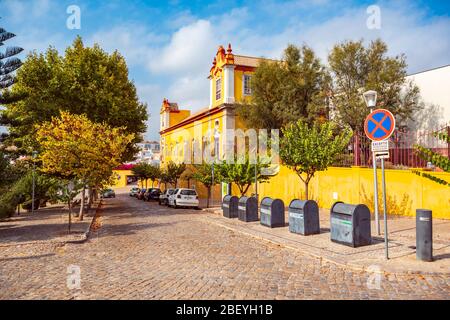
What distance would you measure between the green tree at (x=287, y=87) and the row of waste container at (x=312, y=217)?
12.2 meters

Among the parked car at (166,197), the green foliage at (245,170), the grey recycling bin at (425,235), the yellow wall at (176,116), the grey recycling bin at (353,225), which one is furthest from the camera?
the yellow wall at (176,116)

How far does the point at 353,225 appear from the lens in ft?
31.8

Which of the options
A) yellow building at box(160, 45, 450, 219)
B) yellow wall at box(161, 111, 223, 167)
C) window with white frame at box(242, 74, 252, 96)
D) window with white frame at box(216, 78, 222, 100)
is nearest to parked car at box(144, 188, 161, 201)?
yellow building at box(160, 45, 450, 219)

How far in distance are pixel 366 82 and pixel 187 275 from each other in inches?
780

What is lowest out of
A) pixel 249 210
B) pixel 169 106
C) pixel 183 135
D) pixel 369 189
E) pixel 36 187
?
pixel 249 210

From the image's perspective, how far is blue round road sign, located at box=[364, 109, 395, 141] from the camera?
8.38 meters

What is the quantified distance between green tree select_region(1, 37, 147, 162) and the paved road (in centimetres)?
1306

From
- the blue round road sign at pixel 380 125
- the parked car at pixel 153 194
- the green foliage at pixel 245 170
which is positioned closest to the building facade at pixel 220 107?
the parked car at pixel 153 194

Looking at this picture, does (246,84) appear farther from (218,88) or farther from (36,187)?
(36,187)

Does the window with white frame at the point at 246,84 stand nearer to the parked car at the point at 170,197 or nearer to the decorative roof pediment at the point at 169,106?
the parked car at the point at 170,197

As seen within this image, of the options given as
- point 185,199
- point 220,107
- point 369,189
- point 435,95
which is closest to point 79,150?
point 185,199

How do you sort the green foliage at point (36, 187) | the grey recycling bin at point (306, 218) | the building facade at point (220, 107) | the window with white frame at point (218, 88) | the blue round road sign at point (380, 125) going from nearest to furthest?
1. the blue round road sign at point (380, 125)
2. the grey recycling bin at point (306, 218)
3. the green foliage at point (36, 187)
4. the building facade at point (220, 107)
5. the window with white frame at point (218, 88)

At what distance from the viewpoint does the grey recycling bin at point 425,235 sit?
798cm
